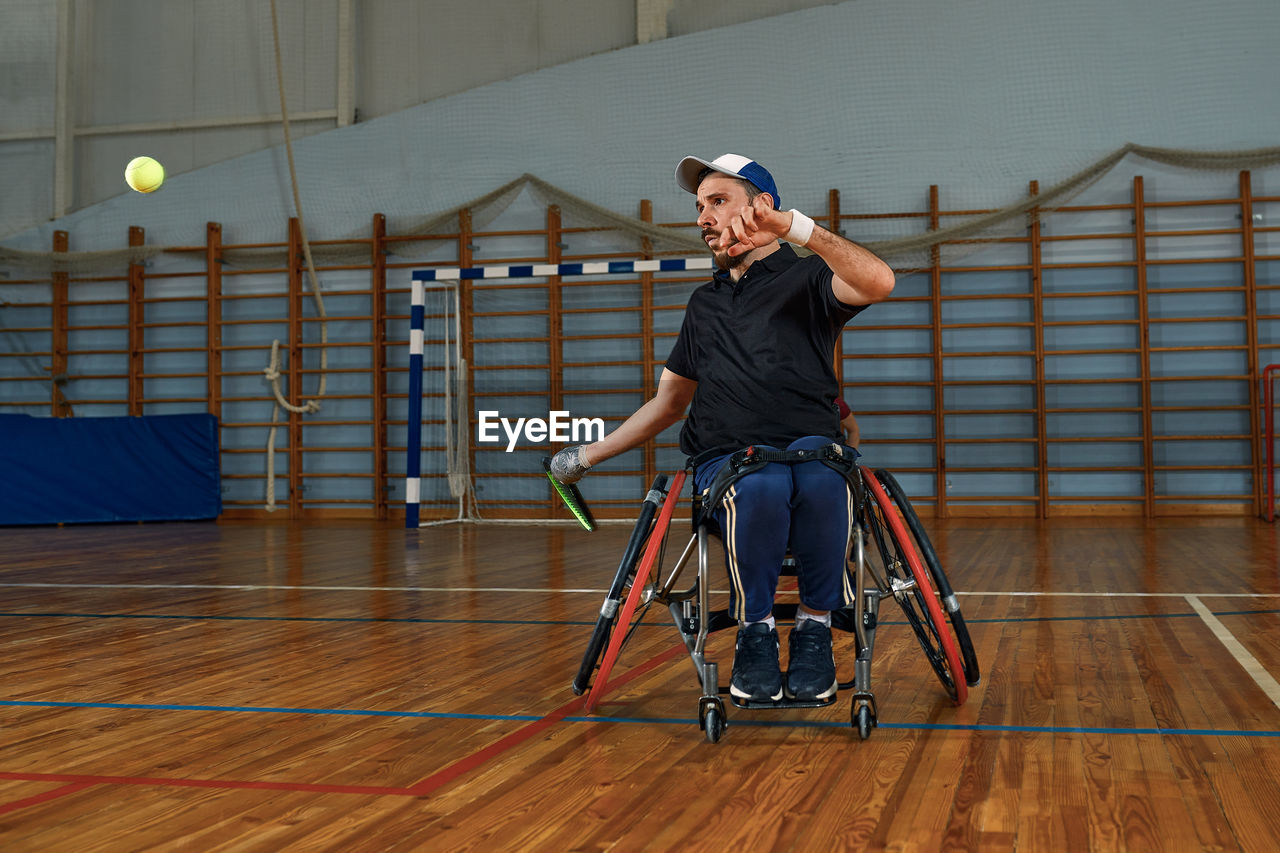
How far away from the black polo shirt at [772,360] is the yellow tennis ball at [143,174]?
7.96 meters

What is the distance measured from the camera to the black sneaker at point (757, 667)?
1.94 metres

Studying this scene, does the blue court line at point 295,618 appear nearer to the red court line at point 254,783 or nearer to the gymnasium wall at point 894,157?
the red court line at point 254,783

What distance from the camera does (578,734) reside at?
2055 millimetres

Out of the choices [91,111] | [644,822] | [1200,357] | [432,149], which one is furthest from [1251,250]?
[91,111]

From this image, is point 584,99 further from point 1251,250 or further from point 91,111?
point 1251,250

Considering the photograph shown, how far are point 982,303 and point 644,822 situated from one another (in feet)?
26.2

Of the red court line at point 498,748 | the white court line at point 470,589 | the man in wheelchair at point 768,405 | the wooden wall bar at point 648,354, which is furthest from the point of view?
the wooden wall bar at point 648,354

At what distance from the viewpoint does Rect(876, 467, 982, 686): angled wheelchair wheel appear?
205 cm

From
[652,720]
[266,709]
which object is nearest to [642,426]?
[652,720]

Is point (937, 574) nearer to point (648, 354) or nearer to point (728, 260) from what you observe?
point (728, 260)

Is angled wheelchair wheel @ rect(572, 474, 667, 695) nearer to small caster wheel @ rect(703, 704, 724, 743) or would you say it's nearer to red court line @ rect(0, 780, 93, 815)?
small caster wheel @ rect(703, 704, 724, 743)

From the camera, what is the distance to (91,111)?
34.0 ft

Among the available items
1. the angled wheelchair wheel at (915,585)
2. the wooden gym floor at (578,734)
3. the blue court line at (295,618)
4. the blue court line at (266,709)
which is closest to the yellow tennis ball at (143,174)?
the wooden gym floor at (578,734)

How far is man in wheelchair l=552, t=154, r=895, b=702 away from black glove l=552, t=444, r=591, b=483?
45 millimetres
